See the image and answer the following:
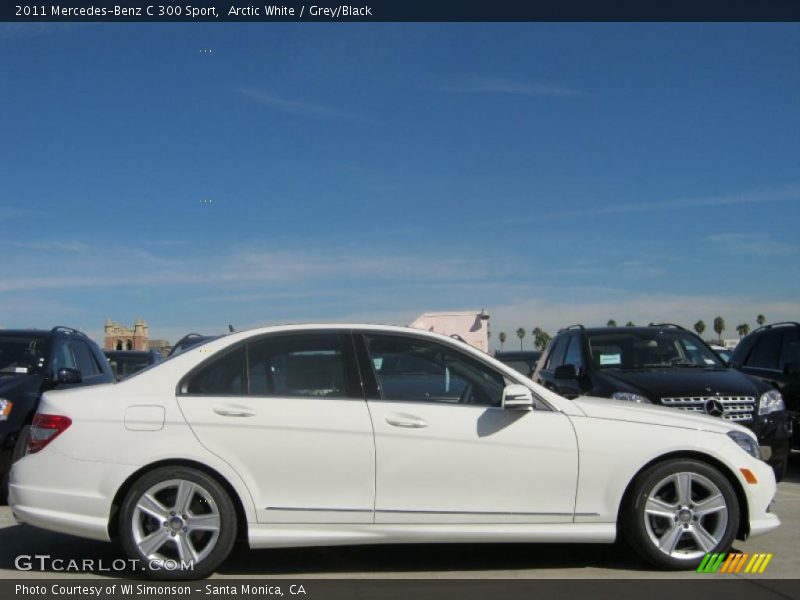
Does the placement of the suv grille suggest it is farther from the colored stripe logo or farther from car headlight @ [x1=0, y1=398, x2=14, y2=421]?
car headlight @ [x1=0, y1=398, x2=14, y2=421]

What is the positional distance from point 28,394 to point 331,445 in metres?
4.33

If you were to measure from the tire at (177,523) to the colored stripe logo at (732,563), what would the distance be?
2972 millimetres

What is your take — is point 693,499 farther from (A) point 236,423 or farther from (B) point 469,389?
(A) point 236,423

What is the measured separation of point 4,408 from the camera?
26.7 ft

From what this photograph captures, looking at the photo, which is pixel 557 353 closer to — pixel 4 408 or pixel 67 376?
pixel 67 376

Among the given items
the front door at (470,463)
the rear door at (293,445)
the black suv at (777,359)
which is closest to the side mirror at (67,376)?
the rear door at (293,445)

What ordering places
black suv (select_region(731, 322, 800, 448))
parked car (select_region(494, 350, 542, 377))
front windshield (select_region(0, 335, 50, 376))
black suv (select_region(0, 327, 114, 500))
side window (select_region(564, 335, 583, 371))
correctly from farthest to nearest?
parked car (select_region(494, 350, 542, 377)), black suv (select_region(731, 322, 800, 448)), side window (select_region(564, 335, 583, 371)), front windshield (select_region(0, 335, 50, 376)), black suv (select_region(0, 327, 114, 500))

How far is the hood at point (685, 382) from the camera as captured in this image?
860 cm

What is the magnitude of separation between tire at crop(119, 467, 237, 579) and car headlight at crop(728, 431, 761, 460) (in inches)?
128

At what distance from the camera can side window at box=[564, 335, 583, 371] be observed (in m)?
10.1

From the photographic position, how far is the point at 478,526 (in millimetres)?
5477

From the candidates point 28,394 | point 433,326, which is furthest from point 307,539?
point 433,326

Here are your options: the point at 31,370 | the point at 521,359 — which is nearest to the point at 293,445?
the point at 31,370

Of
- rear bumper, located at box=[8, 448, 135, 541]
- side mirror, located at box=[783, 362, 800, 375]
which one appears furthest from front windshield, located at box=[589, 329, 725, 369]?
rear bumper, located at box=[8, 448, 135, 541]
